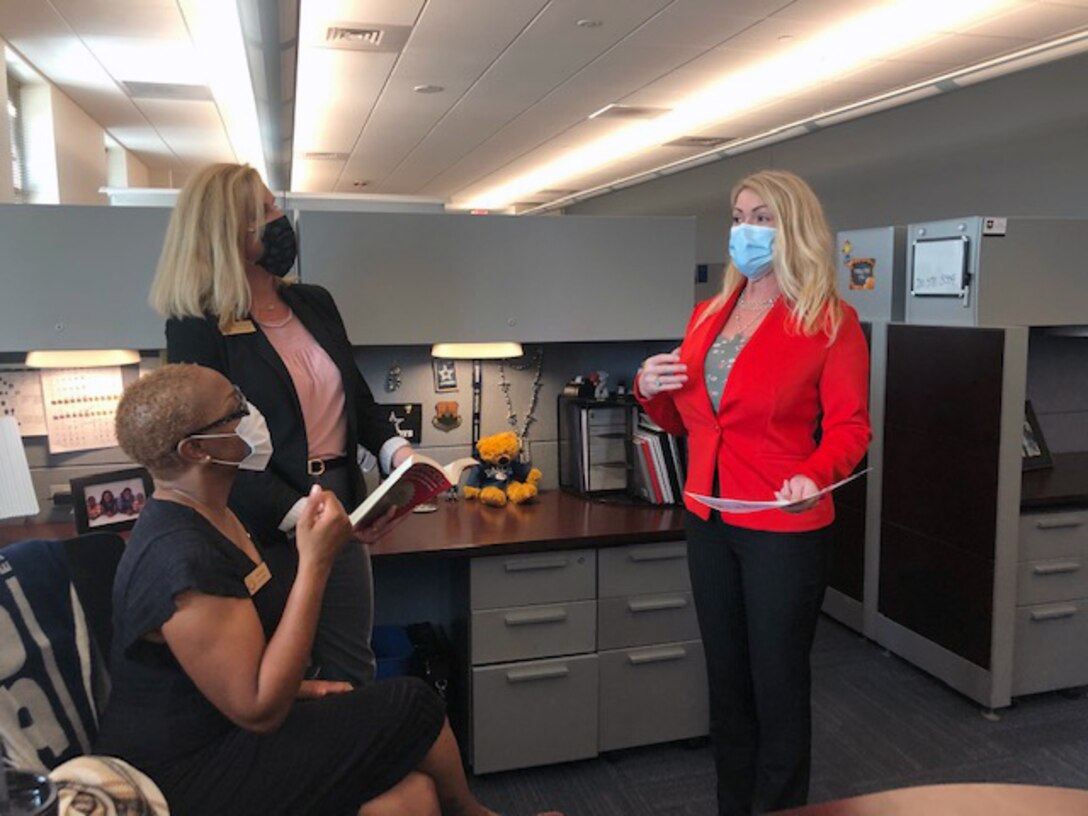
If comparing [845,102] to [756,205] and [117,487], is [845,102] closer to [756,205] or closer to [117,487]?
[756,205]

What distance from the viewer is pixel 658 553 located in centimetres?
258

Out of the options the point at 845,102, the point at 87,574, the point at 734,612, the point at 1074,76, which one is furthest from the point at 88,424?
the point at 845,102

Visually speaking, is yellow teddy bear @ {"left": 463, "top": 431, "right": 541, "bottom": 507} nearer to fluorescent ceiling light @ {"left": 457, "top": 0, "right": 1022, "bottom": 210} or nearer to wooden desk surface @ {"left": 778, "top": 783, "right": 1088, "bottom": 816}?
wooden desk surface @ {"left": 778, "top": 783, "right": 1088, "bottom": 816}

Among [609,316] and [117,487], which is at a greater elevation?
[609,316]

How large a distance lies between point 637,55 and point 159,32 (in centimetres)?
273

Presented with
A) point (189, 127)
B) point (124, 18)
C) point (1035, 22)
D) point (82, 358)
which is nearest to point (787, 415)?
point (82, 358)

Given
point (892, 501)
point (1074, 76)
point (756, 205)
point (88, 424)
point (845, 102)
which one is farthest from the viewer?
point (845, 102)

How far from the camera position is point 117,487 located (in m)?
2.43

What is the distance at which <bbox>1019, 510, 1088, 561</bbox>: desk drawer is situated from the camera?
10.0ft

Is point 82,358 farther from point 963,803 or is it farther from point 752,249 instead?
point 963,803

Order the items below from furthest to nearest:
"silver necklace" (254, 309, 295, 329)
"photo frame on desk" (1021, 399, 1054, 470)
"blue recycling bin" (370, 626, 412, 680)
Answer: "photo frame on desk" (1021, 399, 1054, 470) < "blue recycling bin" (370, 626, 412, 680) < "silver necklace" (254, 309, 295, 329)

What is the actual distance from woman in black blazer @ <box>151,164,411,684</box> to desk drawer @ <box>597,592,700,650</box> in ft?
2.57

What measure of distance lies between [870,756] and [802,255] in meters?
1.68

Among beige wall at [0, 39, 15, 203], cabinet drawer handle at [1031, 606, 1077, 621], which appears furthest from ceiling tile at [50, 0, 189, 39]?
cabinet drawer handle at [1031, 606, 1077, 621]
